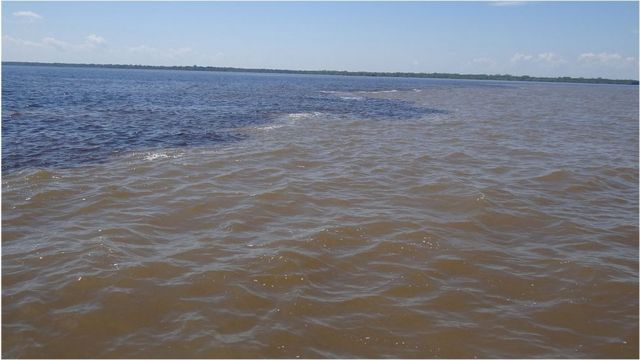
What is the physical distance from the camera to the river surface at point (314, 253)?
5137mm

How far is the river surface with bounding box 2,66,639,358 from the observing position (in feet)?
16.9

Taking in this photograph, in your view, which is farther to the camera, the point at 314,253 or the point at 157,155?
the point at 157,155

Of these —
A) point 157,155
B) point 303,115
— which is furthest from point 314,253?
point 303,115

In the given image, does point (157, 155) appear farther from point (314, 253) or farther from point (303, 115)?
point (303, 115)

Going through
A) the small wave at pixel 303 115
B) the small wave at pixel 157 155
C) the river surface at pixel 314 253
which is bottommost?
the river surface at pixel 314 253

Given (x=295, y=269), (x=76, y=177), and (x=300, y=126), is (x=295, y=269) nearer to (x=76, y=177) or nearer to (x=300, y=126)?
(x=76, y=177)

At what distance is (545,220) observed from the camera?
8898 mm

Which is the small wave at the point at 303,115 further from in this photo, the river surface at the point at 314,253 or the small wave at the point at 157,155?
the small wave at the point at 157,155

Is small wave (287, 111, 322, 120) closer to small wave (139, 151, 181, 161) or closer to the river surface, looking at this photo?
the river surface

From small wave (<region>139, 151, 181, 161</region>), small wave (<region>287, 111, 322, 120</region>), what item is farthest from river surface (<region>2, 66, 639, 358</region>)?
small wave (<region>287, 111, 322, 120</region>)

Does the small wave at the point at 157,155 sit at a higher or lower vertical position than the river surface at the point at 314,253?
higher

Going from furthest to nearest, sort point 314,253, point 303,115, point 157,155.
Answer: point 303,115 < point 157,155 < point 314,253

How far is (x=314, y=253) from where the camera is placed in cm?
716

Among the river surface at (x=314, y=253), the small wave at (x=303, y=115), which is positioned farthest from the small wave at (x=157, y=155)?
the small wave at (x=303, y=115)
